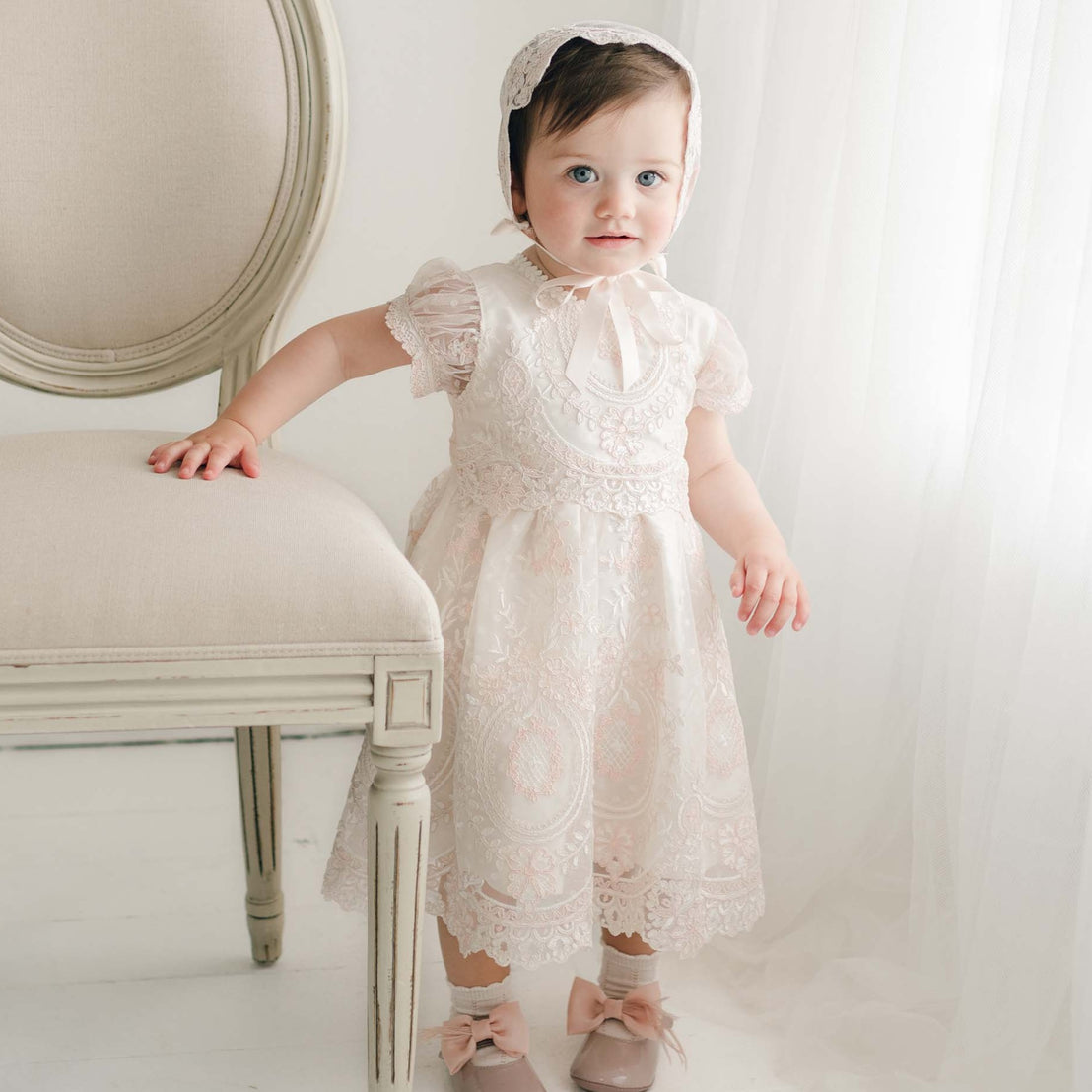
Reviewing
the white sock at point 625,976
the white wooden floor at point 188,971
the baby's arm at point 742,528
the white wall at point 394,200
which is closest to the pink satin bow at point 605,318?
the baby's arm at point 742,528

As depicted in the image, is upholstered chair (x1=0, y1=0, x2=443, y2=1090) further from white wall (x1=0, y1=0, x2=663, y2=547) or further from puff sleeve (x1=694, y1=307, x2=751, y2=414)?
white wall (x1=0, y1=0, x2=663, y2=547)

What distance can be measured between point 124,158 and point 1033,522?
79cm

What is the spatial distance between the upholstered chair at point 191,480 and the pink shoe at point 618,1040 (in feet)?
0.80

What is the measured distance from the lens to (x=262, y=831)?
3.56 ft

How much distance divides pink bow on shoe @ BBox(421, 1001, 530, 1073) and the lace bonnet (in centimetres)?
64

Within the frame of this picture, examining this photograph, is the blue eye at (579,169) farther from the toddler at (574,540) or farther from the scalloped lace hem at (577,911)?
the scalloped lace hem at (577,911)

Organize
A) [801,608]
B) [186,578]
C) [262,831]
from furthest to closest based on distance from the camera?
[262,831]
[801,608]
[186,578]

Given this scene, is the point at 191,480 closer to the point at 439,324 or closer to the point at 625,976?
the point at 439,324

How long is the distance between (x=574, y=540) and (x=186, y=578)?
29 cm

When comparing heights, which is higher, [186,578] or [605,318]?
[605,318]

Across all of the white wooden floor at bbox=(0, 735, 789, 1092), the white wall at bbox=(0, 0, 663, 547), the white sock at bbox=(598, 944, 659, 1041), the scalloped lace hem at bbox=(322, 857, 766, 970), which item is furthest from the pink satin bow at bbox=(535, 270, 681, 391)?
the white wall at bbox=(0, 0, 663, 547)

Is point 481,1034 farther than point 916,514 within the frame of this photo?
No

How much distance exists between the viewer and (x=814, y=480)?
3.80 feet

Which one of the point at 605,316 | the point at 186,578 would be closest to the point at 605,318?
the point at 605,316
